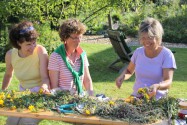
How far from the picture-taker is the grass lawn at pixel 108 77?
674 cm

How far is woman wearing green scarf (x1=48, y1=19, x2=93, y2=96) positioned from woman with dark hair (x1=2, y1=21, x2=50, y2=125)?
117mm

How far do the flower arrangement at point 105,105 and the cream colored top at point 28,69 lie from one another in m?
0.52

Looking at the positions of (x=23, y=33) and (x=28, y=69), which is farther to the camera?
(x=28, y=69)

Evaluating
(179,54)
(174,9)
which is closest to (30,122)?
(179,54)

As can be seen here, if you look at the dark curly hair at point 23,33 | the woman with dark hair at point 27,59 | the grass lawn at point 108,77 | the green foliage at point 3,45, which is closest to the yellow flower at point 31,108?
the woman with dark hair at point 27,59

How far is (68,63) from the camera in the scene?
3.84m

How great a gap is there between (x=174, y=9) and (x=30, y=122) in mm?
15510

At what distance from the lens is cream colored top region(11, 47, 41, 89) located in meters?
3.98

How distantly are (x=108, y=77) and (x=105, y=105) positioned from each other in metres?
5.04

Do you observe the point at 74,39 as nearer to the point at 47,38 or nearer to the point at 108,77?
the point at 108,77

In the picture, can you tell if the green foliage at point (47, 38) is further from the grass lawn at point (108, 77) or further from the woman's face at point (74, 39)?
the woman's face at point (74, 39)

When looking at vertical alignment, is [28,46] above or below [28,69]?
above

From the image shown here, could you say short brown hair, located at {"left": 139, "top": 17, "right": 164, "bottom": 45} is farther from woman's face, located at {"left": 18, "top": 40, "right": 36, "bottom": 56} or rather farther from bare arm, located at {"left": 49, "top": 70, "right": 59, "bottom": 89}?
woman's face, located at {"left": 18, "top": 40, "right": 36, "bottom": 56}

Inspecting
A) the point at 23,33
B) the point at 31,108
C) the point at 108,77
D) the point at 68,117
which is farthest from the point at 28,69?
the point at 108,77
